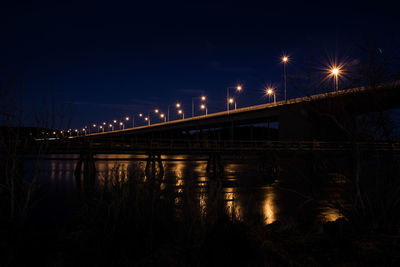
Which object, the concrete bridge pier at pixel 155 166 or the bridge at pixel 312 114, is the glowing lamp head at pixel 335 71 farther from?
the concrete bridge pier at pixel 155 166

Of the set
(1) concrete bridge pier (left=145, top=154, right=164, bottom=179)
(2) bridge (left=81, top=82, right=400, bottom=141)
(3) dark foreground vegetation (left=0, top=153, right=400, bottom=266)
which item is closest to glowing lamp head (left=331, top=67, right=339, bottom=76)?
(2) bridge (left=81, top=82, right=400, bottom=141)

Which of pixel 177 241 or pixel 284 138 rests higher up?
pixel 284 138

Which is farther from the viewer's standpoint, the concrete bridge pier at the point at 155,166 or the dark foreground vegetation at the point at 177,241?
the concrete bridge pier at the point at 155,166

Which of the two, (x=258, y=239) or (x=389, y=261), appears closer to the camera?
(x=389, y=261)

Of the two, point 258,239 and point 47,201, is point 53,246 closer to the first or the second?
point 258,239

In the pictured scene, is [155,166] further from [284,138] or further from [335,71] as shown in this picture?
[284,138]

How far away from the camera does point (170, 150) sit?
102 ft

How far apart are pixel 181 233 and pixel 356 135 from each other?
646cm

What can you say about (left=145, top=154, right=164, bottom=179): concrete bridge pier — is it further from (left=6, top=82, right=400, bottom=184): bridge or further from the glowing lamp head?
the glowing lamp head

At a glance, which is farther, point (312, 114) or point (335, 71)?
point (312, 114)

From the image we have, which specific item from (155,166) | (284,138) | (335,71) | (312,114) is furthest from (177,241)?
(284,138)

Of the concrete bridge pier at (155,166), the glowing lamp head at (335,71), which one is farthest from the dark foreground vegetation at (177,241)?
the glowing lamp head at (335,71)

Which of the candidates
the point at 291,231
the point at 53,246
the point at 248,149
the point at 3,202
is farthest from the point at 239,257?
the point at 248,149

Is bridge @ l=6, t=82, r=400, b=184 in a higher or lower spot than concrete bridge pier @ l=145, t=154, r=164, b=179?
higher
